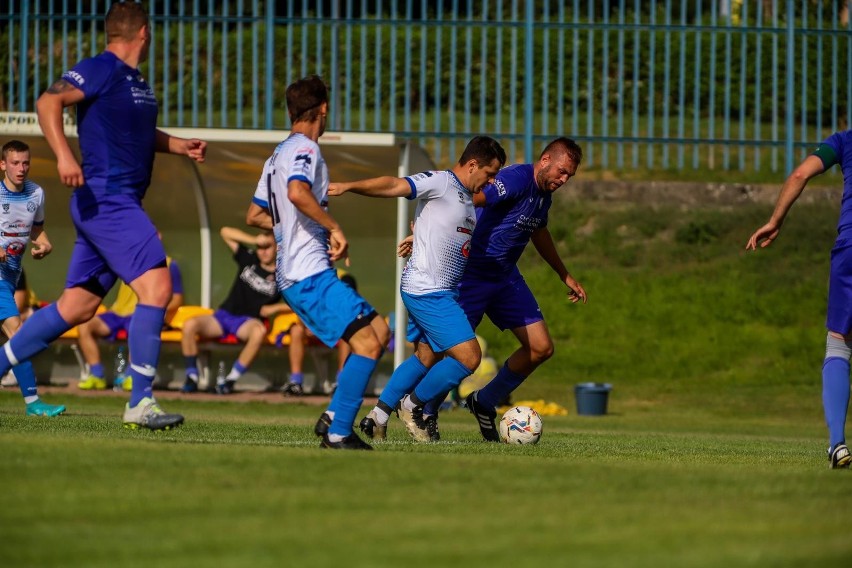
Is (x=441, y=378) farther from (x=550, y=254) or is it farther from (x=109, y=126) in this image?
(x=109, y=126)

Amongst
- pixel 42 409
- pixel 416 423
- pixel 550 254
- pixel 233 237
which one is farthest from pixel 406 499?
pixel 233 237

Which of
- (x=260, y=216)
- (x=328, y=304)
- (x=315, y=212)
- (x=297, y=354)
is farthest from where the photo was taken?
(x=297, y=354)

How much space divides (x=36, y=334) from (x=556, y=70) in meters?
13.3

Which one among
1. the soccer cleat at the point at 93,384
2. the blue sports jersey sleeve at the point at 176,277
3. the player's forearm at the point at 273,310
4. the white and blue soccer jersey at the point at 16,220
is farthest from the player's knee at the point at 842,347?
the soccer cleat at the point at 93,384

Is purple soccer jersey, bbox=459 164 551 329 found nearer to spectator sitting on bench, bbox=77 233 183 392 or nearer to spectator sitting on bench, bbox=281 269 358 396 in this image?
spectator sitting on bench, bbox=281 269 358 396

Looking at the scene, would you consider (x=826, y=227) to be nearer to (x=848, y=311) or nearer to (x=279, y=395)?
(x=279, y=395)

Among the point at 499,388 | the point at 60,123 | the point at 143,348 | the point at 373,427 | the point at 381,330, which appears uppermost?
the point at 60,123

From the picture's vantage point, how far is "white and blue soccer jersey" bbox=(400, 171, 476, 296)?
905 centimetres

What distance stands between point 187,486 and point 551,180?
15.0 ft

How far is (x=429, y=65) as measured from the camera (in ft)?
75.7

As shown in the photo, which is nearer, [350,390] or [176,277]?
[350,390]

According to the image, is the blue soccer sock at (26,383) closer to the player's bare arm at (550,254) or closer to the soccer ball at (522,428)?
the soccer ball at (522,428)

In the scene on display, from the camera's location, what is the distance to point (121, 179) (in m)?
8.13

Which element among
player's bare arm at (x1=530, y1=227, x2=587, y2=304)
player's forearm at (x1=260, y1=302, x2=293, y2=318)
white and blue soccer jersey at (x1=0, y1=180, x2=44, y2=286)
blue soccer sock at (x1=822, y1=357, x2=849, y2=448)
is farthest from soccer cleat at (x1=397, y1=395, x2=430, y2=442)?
player's forearm at (x1=260, y1=302, x2=293, y2=318)
